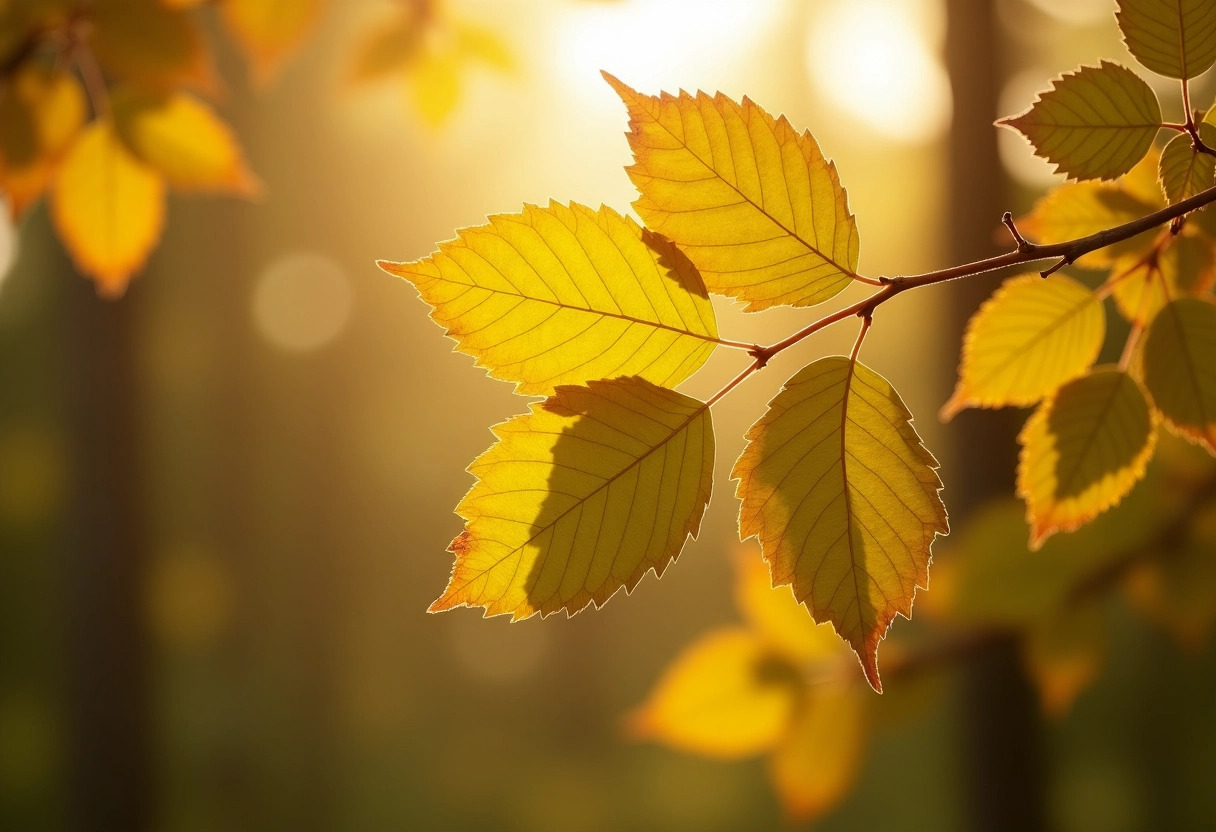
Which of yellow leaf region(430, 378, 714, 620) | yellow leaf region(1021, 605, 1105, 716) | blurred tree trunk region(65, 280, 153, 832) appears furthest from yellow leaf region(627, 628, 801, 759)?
blurred tree trunk region(65, 280, 153, 832)

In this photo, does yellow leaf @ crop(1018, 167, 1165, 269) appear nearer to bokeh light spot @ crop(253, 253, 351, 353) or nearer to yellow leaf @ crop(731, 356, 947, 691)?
yellow leaf @ crop(731, 356, 947, 691)

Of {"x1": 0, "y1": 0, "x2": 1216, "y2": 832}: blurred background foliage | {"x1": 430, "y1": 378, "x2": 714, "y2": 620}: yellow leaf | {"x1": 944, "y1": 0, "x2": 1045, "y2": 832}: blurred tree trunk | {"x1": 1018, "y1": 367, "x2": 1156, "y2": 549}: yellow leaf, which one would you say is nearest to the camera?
{"x1": 430, "y1": 378, "x2": 714, "y2": 620}: yellow leaf

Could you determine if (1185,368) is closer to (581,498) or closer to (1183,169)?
(1183,169)

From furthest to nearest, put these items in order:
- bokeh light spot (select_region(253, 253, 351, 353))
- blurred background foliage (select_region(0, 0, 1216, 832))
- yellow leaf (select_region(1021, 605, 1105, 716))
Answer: bokeh light spot (select_region(253, 253, 351, 353))
blurred background foliage (select_region(0, 0, 1216, 832))
yellow leaf (select_region(1021, 605, 1105, 716))

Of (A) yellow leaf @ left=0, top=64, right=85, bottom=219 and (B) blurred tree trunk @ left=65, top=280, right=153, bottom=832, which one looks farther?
(B) blurred tree trunk @ left=65, top=280, right=153, bottom=832

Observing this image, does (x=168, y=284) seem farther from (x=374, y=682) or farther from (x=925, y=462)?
(x=925, y=462)

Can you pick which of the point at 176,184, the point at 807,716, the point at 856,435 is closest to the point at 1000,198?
the point at 807,716
